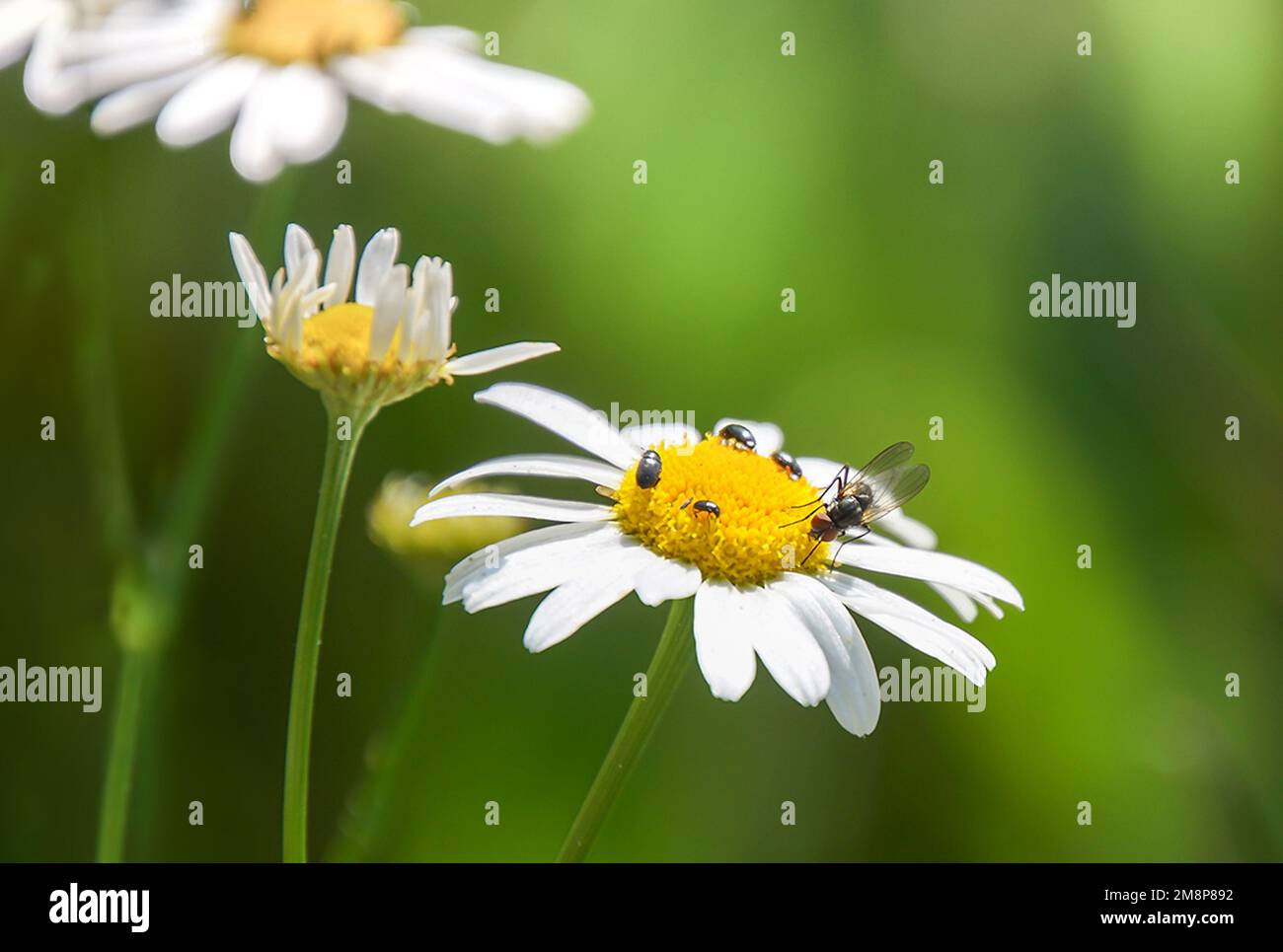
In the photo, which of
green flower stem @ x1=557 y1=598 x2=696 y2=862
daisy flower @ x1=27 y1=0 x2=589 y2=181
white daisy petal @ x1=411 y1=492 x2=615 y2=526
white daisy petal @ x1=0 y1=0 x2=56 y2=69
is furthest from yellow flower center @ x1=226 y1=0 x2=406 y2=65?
green flower stem @ x1=557 y1=598 x2=696 y2=862

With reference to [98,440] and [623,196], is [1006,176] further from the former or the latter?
[98,440]

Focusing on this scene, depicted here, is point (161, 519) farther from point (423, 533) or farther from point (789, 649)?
point (789, 649)

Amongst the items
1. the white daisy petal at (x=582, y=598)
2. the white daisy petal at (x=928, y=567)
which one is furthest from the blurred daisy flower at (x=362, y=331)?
the white daisy petal at (x=928, y=567)

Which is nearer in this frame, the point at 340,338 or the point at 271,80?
the point at 340,338

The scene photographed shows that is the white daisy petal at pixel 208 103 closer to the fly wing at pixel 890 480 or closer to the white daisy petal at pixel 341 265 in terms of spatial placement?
the white daisy petal at pixel 341 265

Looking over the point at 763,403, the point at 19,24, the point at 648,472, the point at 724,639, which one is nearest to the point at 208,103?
the point at 19,24
